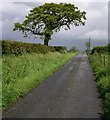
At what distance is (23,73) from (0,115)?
8.36 metres

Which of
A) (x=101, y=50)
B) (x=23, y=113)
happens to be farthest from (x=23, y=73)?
(x=101, y=50)

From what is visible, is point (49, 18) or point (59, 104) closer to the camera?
point (59, 104)

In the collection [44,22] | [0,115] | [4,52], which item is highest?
[44,22]

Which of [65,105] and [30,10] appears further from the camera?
[30,10]

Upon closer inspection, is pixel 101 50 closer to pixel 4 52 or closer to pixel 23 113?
pixel 4 52

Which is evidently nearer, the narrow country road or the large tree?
the narrow country road

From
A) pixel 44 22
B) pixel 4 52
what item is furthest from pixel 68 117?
pixel 44 22

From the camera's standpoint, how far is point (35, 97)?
13.2 m

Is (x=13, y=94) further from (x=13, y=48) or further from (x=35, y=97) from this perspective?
(x=13, y=48)

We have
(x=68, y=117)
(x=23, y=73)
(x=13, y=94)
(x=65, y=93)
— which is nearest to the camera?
(x=68, y=117)

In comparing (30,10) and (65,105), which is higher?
(30,10)

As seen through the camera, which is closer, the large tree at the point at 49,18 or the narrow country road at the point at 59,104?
the narrow country road at the point at 59,104

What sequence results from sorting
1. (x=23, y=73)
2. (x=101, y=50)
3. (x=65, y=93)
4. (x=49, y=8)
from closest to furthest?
1. (x=65, y=93)
2. (x=23, y=73)
3. (x=49, y=8)
4. (x=101, y=50)

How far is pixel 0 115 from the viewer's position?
10.3m
